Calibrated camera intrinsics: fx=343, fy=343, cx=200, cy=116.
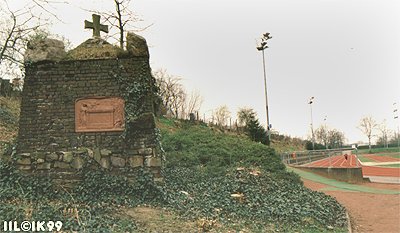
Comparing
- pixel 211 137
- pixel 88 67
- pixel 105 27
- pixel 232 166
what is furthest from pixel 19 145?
pixel 211 137

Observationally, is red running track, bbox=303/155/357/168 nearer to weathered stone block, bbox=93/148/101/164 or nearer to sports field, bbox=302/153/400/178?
sports field, bbox=302/153/400/178

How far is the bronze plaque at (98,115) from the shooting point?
874cm

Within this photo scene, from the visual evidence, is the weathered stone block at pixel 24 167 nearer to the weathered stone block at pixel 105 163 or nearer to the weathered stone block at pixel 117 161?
the weathered stone block at pixel 105 163

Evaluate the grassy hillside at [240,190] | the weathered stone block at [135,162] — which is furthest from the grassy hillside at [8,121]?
the grassy hillside at [240,190]

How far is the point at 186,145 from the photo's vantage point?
14.8 metres

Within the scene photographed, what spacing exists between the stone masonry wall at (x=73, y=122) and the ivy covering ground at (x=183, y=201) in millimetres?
428

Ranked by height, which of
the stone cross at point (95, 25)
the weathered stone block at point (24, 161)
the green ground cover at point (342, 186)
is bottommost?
the green ground cover at point (342, 186)

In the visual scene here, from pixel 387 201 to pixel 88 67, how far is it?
33.4ft

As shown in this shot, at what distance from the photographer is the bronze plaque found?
28.7 ft

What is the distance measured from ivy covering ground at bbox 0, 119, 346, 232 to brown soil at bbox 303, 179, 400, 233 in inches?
22.0

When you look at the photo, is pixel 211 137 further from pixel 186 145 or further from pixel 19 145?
pixel 19 145

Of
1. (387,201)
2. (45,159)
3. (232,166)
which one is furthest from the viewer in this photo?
(232,166)

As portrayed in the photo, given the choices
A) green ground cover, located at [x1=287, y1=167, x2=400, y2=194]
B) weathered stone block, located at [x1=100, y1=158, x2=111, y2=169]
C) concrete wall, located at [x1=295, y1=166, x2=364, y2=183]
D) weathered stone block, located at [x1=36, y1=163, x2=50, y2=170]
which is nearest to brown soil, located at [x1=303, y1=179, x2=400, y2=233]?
green ground cover, located at [x1=287, y1=167, x2=400, y2=194]

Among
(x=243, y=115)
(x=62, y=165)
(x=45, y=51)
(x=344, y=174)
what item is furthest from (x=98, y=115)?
(x=243, y=115)
